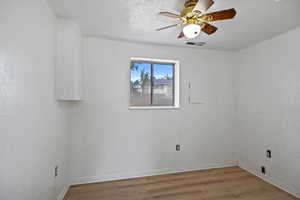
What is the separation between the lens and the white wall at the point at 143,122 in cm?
246

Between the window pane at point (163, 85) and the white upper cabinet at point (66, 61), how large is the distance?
1484mm

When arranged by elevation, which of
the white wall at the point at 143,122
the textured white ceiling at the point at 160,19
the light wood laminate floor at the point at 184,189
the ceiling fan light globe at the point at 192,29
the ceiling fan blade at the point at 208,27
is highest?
the textured white ceiling at the point at 160,19

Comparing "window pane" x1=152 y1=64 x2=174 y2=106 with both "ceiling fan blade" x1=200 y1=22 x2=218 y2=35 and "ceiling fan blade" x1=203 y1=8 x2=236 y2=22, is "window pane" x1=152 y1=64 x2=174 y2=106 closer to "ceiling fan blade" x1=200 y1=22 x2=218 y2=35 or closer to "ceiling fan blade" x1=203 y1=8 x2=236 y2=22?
"ceiling fan blade" x1=200 y1=22 x2=218 y2=35

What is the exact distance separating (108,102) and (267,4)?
2.43 meters

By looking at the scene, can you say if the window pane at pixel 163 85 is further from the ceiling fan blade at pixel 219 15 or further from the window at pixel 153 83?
the ceiling fan blade at pixel 219 15

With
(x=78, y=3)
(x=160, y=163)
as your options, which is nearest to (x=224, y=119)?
(x=160, y=163)

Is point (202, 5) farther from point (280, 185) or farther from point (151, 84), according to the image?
point (280, 185)

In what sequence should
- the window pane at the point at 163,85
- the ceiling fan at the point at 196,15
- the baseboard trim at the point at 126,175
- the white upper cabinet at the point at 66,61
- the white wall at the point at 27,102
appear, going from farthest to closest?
the window pane at the point at 163,85 < the baseboard trim at the point at 126,175 < the white upper cabinet at the point at 66,61 < the ceiling fan at the point at 196,15 < the white wall at the point at 27,102

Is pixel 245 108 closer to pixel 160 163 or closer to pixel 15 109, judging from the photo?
pixel 160 163

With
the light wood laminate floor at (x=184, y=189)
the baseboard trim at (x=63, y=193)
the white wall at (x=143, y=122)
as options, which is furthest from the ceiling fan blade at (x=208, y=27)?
the baseboard trim at (x=63, y=193)

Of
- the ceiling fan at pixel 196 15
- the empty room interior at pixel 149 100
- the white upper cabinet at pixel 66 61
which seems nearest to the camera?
the empty room interior at pixel 149 100

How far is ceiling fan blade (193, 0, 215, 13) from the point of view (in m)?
1.36

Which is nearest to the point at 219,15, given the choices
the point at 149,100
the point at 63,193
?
the point at 149,100

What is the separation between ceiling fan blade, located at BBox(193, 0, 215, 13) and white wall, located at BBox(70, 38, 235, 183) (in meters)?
1.37
